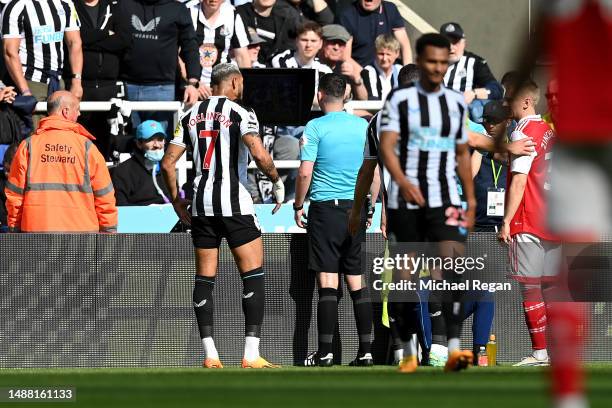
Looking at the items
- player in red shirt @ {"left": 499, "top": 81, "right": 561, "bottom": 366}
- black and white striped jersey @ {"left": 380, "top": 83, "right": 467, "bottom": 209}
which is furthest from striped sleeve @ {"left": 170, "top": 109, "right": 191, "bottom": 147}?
player in red shirt @ {"left": 499, "top": 81, "right": 561, "bottom": 366}

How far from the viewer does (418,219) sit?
971cm

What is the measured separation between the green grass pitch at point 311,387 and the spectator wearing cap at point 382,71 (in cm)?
513

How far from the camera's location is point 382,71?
615 inches

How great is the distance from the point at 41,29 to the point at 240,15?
220 cm

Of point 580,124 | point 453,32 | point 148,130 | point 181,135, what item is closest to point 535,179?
point 181,135

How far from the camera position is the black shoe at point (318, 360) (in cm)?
1185

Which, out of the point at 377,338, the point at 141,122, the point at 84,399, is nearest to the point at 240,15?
the point at 141,122

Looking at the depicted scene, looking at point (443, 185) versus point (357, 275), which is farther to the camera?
point (357, 275)

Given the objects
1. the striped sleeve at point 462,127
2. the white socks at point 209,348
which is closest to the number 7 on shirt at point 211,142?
the white socks at point 209,348

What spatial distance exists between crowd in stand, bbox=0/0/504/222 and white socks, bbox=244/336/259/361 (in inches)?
109

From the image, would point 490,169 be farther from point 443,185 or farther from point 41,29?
point 41,29

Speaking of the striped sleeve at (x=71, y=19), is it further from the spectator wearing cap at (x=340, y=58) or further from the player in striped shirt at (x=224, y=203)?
the player in striped shirt at (x=224, y=203)

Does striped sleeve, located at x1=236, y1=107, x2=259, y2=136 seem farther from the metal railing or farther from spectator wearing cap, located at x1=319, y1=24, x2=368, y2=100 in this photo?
spectator wearing cap, located at x1=319, y1=24, x2=368, y2=100

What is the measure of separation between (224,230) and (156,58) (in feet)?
12.5
